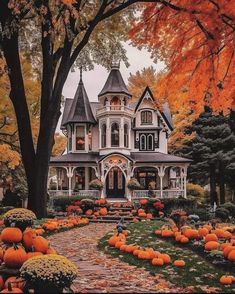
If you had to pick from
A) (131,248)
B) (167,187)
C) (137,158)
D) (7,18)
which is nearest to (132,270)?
(131,248)

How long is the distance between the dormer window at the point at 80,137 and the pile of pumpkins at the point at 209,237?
23.5 m

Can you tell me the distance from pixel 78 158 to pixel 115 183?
11.3 feet

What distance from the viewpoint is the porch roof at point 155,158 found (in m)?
30.9

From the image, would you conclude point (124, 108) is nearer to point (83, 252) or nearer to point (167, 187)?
point (167, 187)

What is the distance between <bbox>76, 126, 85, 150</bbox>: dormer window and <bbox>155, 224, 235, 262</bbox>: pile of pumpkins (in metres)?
23.5

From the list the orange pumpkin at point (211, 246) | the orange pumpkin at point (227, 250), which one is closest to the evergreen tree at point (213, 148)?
the orange pumpkin at point (211, 246)

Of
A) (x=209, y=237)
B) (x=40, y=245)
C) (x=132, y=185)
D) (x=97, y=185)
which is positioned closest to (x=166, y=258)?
(x=209, y=237)

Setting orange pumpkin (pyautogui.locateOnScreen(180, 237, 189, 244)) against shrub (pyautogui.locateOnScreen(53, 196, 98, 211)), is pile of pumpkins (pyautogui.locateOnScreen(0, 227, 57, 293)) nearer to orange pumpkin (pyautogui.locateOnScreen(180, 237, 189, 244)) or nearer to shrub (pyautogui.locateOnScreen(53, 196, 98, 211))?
orange pumpkin (pyautogui.locateOnScreen(180, 237, 189, 244))

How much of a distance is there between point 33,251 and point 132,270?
5.74 ft

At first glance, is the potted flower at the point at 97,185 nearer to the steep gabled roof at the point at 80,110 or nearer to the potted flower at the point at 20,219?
the steep gabled roof at the point at 80,110

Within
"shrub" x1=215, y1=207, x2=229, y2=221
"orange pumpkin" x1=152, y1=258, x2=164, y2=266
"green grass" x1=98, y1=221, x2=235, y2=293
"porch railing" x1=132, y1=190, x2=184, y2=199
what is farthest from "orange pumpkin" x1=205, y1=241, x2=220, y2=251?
"porch railing" x1=132, y1=190, x2=184, y2=199

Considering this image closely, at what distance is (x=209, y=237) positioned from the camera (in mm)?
8344

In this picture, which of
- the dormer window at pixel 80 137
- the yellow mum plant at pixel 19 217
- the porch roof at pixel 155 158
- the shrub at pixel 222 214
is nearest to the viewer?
the yellow mum plant at pixel 19 217

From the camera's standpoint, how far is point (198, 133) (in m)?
31.9
